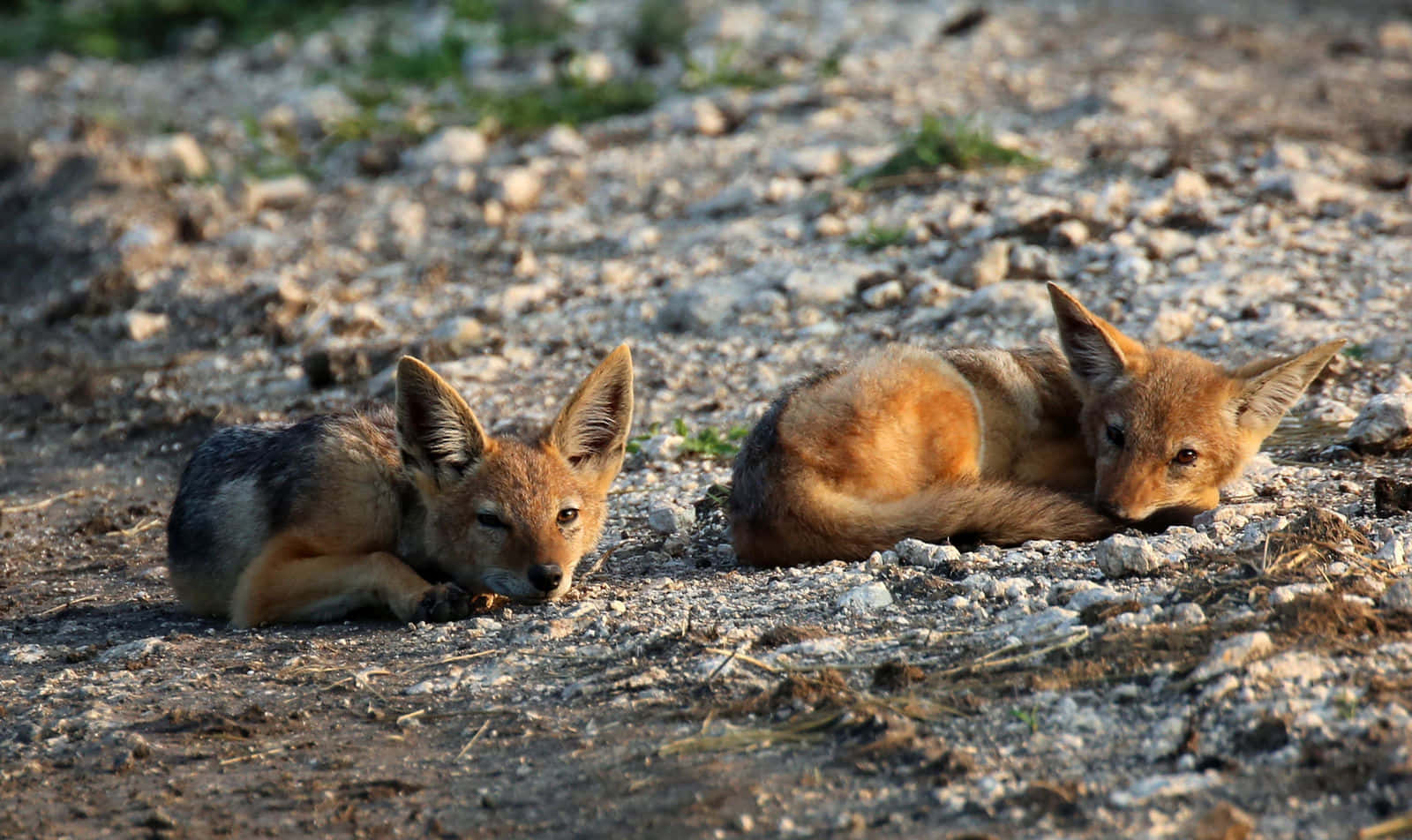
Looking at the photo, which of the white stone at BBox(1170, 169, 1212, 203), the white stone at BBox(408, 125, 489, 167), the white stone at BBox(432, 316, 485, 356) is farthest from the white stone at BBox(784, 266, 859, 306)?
the white stone at BBox(408, 125, 489, 167)

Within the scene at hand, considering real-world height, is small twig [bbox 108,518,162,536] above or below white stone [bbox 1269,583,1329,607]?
below

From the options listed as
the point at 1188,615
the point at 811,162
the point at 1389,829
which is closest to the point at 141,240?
the point at 811,162

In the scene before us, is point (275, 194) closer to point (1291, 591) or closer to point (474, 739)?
point (474, 739)

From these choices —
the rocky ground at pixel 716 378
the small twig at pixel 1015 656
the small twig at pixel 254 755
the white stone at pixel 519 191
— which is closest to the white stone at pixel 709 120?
the rocky ground at pixel 716 378

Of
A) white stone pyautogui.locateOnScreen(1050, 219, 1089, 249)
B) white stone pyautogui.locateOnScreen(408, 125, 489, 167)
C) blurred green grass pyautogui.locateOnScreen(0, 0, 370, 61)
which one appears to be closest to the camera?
white stone pyautogui.locateOnScreen(1050, 219, 1089, 249)

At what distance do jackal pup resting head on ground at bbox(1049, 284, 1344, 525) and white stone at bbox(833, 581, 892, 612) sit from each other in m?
1.20

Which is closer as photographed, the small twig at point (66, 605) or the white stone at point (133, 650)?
the white stone at point (133, 650)

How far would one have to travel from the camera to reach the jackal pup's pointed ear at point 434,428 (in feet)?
16.4

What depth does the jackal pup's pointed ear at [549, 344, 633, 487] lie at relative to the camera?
206 inches

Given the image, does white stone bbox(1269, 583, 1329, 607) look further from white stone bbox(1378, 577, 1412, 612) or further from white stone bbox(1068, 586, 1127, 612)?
white stone bbox(1068, 586, 1127, 612)

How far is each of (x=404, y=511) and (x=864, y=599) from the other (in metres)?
1.90

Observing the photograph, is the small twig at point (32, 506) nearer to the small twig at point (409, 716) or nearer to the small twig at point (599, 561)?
the small twig at point (599, 561)

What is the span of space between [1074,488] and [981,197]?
12.1 ft

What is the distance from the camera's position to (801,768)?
11.1ft
